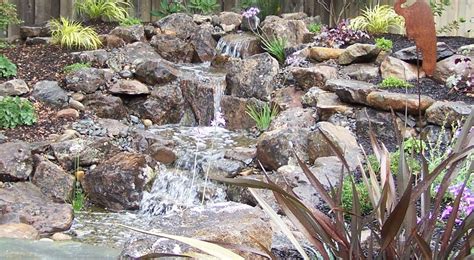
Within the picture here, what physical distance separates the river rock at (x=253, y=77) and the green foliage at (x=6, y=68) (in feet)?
7.56

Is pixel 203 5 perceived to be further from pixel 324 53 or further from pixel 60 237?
pixel 60 237

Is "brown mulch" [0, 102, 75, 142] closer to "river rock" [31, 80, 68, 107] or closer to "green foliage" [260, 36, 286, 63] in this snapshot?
"river rock" [31, 80, 68, 107]

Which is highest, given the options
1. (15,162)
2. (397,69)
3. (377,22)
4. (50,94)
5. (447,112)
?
(377,22)

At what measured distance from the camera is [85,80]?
6.83 meters

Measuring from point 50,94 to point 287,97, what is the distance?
2459 millimetres

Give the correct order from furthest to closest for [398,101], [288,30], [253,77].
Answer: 1. [288,30]
2. [253,77]
3. [398,101]

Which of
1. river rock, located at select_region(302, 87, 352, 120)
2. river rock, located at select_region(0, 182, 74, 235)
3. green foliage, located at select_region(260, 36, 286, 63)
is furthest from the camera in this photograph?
green foliage, located at select_region(260, 36, 286, 63)

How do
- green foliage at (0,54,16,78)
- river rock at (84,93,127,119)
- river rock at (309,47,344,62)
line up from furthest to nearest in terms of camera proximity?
river rock at (309,47,344,62) < green foliage at (0,54,16,78) < river rock at (84,93,127,119)

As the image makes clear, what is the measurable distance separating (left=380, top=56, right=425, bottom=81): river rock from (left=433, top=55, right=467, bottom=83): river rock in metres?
0.16

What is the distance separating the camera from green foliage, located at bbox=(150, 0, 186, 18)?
30.1 ft

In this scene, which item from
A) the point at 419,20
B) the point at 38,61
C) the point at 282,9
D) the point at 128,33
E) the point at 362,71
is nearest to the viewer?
the point at 419,20

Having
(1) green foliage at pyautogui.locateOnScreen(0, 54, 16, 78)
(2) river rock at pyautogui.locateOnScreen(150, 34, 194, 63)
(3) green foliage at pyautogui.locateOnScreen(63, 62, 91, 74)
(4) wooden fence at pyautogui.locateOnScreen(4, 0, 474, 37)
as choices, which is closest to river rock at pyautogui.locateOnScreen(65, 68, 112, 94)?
(3) green foliage at pyautogui.locateOnScreen(63, 62, 91, 74)

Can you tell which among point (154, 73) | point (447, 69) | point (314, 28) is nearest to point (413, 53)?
point (447, 69)

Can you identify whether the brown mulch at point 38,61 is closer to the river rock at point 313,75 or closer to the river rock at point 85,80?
the river rock at point 85,80
